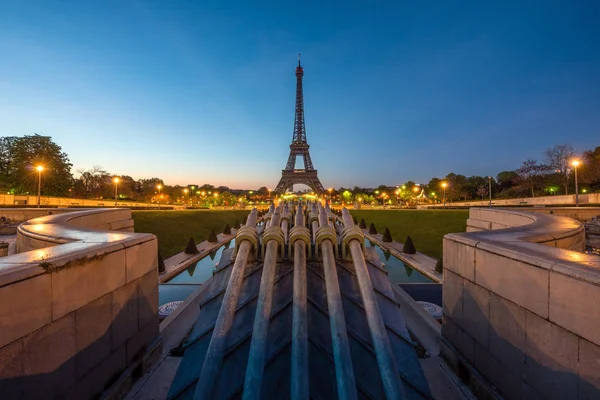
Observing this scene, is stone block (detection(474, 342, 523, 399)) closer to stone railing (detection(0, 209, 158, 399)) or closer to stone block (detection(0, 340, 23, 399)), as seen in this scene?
stone railing (detection(0, 209, 158, 399))

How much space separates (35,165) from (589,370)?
6416cm

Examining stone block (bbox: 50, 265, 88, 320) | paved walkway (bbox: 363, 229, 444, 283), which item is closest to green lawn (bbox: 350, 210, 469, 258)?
paved walkway (bbox: 363, 229, 444, 283)

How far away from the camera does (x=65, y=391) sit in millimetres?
3152

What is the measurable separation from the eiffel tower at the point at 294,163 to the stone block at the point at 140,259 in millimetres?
80560

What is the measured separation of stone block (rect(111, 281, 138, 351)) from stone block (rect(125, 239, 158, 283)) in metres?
0.16

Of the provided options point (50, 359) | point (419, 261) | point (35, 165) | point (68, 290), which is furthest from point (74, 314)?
point (35, 165)

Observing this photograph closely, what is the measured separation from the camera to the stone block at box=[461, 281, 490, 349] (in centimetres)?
402

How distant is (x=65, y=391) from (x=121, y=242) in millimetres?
1820

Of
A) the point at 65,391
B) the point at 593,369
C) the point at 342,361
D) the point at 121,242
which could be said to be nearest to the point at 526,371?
the point at 593,369

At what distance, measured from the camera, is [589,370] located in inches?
104

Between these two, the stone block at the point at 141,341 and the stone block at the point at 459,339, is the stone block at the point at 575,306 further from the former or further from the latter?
the stone block at the point at 141,341

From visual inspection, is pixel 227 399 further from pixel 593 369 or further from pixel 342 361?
pixel 593 369

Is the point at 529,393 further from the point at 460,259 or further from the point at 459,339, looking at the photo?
the point at 460,259

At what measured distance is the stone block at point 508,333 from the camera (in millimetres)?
3432
